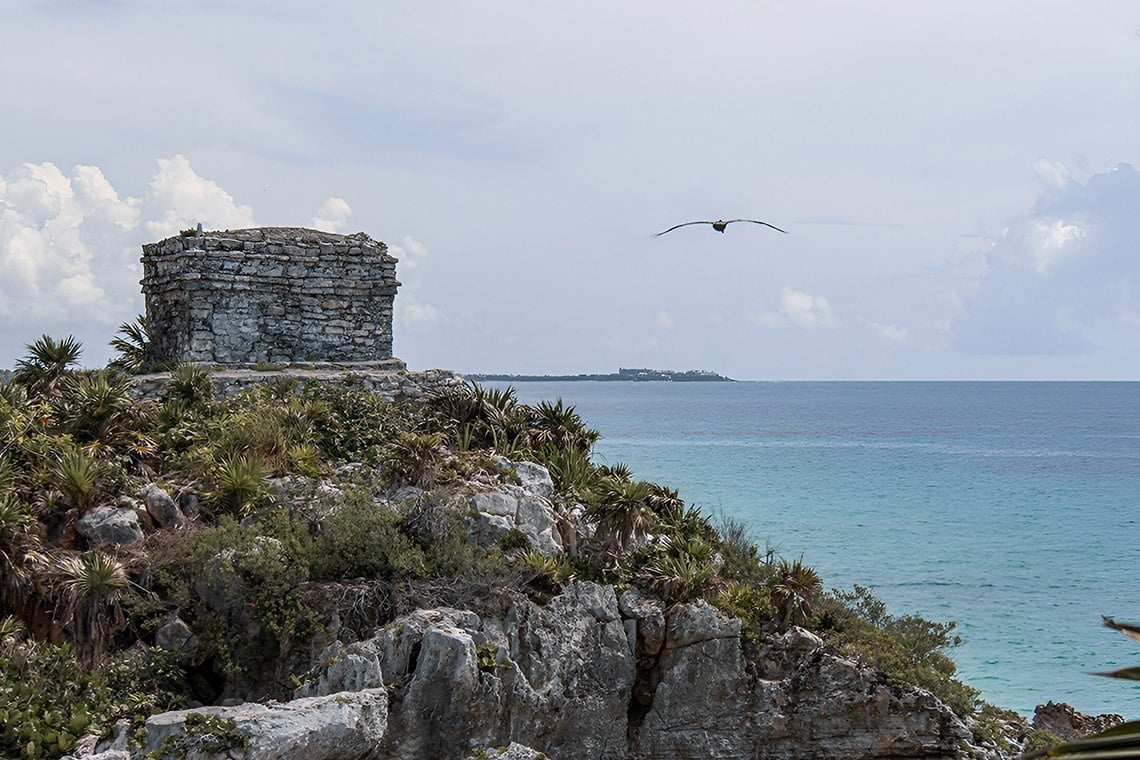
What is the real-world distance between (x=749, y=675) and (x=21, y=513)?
983 cm

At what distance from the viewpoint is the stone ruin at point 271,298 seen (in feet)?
64.4

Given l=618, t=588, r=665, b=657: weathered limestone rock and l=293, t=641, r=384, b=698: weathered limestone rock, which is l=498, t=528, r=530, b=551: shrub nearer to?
l=618, t=588, r=665, b=657: weathered limestone rock

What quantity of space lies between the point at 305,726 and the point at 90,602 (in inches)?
153

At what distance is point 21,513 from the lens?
45.6 ft

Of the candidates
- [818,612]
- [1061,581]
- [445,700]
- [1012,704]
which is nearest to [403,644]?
[445,700]

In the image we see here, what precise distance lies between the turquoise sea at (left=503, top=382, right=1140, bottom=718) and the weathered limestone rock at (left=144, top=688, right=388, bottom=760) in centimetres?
790

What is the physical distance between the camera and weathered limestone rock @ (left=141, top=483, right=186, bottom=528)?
14.6 meters

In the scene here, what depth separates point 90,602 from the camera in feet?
42.8

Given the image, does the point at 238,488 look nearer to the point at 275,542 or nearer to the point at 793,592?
the point at 275,542

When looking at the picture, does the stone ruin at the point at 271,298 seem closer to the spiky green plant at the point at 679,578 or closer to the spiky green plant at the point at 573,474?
the spiky green plant at the point at 573,474

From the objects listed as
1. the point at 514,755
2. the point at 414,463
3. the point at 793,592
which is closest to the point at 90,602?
the point at 414,463

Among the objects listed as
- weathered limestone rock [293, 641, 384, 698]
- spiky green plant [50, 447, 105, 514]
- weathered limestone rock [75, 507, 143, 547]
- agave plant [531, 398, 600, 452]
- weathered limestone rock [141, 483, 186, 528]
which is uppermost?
agave plant [531, 398, 600, 452]

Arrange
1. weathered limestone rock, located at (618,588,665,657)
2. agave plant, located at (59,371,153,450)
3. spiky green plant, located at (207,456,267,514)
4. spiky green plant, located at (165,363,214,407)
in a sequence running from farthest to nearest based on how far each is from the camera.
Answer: spiky green plant, located at (165,363,214,407) → agave plant, located at (59,371,153,450) → spiky green plant, located at (207,456,267,514) → weathered limestone rock, located at (618,588,665,657)

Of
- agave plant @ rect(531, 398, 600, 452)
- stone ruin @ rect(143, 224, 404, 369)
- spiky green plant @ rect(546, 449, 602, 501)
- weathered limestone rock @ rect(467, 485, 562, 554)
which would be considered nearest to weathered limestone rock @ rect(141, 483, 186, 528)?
weathered limestone rock @ rect(467, 485, 562, 554)
